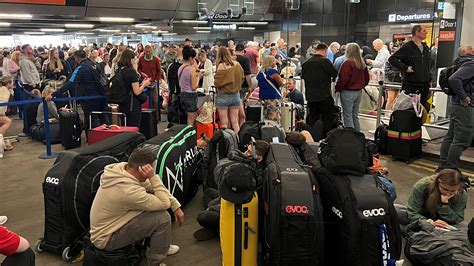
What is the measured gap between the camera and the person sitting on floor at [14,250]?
82.0 inches

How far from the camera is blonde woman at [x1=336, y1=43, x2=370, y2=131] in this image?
5996 mm

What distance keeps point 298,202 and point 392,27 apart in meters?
11.9

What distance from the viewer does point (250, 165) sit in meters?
3.25

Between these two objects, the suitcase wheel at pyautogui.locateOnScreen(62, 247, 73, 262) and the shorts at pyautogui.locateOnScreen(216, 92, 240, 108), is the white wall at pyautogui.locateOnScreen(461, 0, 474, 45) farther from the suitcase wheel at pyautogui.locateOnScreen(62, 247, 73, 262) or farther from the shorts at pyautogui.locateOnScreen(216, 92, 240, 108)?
the suitcase wheel at pyautogui.locateOnScreen(62, 247, 73, 262)

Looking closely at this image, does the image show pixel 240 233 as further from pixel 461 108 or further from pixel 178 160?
pixel 461 108

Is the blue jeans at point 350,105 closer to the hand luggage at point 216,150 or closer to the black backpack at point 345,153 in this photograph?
the hand luggage at point 216,150

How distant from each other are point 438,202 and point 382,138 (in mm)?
3038

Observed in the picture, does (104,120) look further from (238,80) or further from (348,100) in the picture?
(348,100)

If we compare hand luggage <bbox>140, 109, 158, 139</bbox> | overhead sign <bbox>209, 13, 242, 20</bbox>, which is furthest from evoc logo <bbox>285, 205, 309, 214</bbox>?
overhead sign <bbox>209, 13, 242, 20</bbox>

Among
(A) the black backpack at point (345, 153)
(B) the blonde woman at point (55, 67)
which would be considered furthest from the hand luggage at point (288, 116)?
(B) the blonde woman at point (55, 67)

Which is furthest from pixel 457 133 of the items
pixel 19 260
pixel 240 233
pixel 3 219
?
pixel 3 219

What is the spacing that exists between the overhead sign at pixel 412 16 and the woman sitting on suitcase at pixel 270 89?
23.5 ft

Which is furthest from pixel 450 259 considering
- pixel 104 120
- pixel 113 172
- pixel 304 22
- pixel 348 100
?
pixel 304 22

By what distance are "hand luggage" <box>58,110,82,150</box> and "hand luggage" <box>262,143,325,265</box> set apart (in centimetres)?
504
